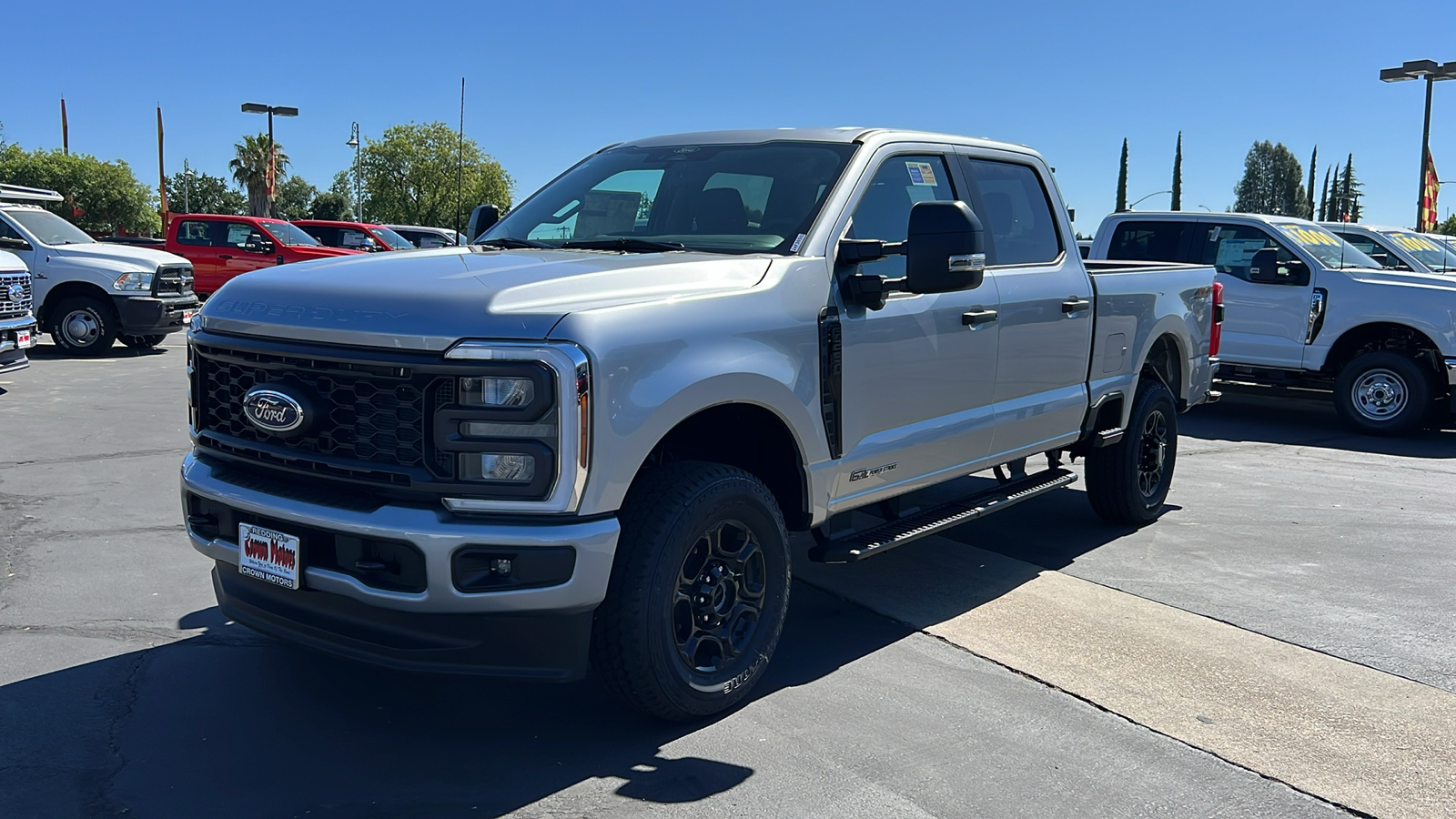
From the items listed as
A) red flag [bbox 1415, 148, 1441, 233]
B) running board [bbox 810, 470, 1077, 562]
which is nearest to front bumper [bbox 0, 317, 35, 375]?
running board [bbox 810, 470, 1077, 562]

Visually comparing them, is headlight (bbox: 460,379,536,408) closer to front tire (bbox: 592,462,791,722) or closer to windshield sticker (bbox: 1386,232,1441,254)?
front tire (bbox: 592,462,791,722)

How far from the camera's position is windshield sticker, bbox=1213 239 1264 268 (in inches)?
452

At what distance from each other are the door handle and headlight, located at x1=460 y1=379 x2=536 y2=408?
2247 mm

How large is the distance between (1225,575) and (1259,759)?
2.31 m

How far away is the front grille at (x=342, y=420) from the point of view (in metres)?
3.31

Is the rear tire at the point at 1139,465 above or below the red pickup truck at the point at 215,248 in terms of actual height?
below

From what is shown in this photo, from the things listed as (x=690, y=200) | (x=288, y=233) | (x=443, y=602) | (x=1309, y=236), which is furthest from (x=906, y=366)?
(x=288, y=233)

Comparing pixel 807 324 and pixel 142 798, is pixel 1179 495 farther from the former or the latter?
pixel 142 798

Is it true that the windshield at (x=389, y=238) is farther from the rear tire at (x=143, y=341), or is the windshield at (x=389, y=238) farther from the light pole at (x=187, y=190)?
the light pole at (x=187, y=190)

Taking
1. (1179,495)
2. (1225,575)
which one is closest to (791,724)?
(1225,575)

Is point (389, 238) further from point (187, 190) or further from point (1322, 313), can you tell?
point (187, 190)

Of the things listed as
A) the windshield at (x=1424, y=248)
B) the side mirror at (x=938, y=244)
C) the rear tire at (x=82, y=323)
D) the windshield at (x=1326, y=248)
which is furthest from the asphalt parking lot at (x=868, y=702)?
the rear tire at (x=82, y=323)

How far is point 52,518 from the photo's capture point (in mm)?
6230

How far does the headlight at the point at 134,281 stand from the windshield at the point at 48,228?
3.72 feet
